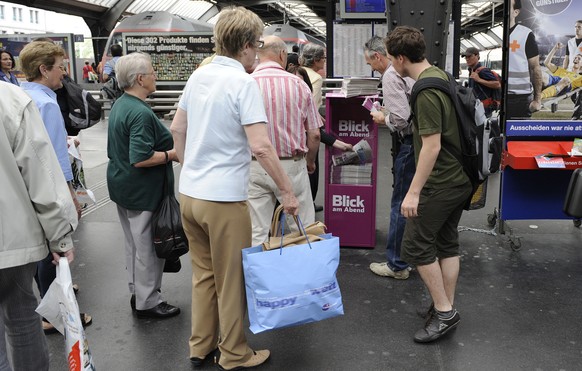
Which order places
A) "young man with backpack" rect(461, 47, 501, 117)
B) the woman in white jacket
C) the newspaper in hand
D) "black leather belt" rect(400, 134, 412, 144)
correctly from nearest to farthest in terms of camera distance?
1. the woman in white jacket
2. "black leather belt" rect(400, 134, 412, 144)
3. the newspaper in hand
4. "young man with backpack" rect(461, 47, 501, 117)

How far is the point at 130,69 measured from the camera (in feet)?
10.5

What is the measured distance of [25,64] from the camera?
10.8ft

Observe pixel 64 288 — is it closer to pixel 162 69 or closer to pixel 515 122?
pixel 515 122

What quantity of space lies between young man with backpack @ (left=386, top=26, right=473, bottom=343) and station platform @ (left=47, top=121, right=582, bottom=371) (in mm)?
247

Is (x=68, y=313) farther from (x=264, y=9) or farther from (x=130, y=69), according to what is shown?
(x=264, y=9)

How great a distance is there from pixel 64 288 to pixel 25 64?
5.57 ft

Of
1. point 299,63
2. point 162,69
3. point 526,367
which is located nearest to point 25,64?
point 299,63

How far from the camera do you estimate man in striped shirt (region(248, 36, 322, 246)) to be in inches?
137

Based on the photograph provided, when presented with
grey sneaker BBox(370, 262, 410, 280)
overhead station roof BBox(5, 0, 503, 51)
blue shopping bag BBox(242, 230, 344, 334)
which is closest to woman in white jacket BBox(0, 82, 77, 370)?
blue shopping bag BBox(242, 230, 344, 334)

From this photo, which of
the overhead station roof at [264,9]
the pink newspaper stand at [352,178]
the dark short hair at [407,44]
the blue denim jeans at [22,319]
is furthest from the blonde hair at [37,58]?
the overhead station roof at [264,9]

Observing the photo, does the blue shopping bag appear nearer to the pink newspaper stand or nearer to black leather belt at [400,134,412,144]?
black leather belt at [400,134,412,144]

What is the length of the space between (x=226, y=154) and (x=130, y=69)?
1.02 m

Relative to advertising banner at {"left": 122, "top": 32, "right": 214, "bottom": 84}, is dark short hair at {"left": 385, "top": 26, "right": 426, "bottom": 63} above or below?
below

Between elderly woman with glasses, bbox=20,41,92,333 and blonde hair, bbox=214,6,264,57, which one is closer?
blonde hair, bbox=214,6,264,57
